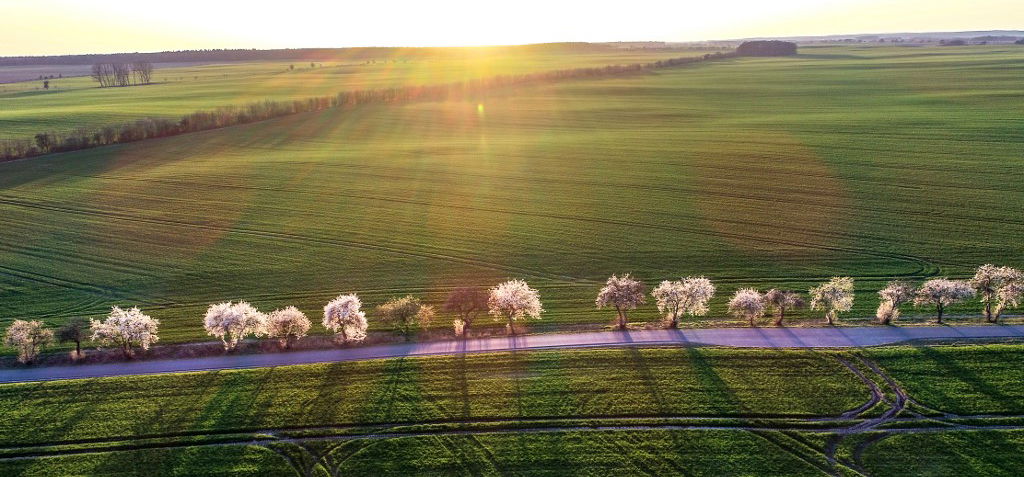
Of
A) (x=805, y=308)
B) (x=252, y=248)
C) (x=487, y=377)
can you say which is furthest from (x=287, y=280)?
(x=805, y=308)

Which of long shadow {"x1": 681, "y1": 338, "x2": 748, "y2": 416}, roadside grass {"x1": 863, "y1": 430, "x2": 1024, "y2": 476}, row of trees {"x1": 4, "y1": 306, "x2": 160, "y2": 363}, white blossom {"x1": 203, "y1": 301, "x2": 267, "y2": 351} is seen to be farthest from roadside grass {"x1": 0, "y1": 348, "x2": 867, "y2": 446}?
white blossom {"x1": 203, "y1": 301, "x2": 267, "y2": 351}

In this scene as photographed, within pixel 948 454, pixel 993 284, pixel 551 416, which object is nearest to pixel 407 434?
pixel 551 416

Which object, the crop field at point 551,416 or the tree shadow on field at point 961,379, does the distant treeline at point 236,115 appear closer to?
the crop field at point 551,416

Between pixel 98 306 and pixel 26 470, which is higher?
pixel 98 306

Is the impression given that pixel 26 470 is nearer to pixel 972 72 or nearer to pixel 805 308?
pixel 805 308

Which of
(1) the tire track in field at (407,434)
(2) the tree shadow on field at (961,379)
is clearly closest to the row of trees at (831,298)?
(2) the tree shadow on field at (961,379)

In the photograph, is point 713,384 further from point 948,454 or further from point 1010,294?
point 1010,294
